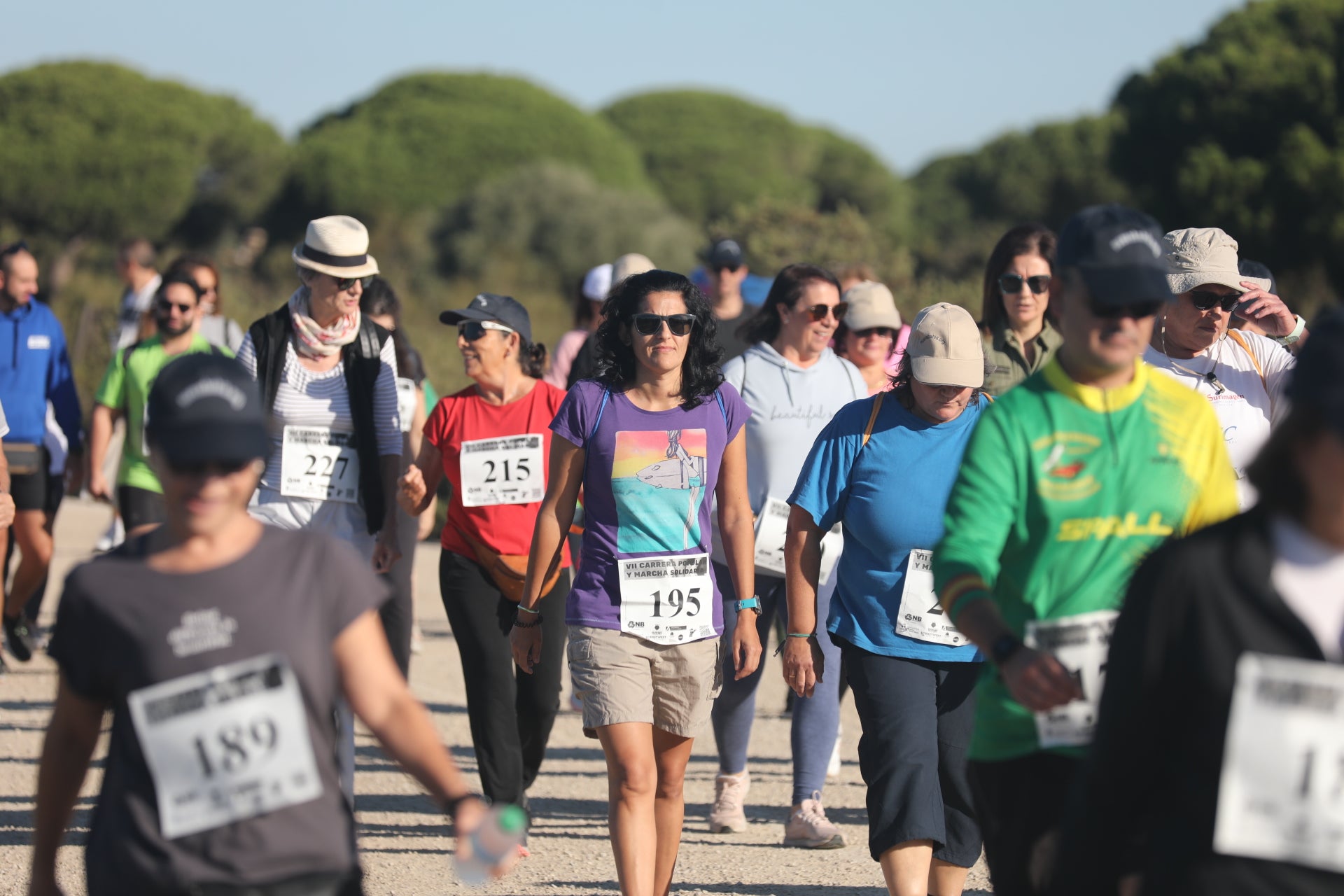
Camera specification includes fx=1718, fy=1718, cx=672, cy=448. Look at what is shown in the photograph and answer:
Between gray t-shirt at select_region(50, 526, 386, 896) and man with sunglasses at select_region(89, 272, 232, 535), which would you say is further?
man with sunglasses at select_region(89, 272, 232, 535)

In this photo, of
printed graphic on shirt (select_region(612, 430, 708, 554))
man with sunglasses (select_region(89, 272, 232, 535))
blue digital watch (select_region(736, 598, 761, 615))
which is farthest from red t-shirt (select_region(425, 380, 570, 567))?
man with sunglasses (select_region(89, 272, 232, 535))

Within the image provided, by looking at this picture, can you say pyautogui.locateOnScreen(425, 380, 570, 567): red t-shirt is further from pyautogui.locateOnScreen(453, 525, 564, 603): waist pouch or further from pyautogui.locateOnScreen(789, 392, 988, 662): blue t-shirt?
pyautogui.locateOnScreen(789, 392, 988, 662): blue t-shirt

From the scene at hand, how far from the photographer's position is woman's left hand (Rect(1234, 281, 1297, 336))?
20.2ft

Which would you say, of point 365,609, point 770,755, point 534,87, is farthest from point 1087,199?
point 365,609

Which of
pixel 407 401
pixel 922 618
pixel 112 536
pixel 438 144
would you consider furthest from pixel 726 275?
pixel 438 144

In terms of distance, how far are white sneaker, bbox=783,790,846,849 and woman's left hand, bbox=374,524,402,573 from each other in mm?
1904

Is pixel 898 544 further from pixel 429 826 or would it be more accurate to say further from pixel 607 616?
pixel 429 826

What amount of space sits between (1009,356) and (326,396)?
8.47ft

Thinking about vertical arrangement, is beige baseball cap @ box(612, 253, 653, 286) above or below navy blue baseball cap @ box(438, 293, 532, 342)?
above

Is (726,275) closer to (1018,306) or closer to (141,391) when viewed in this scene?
(141,391)

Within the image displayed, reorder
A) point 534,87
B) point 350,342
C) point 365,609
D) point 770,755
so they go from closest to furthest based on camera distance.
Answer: point 365,609 → point 350,342 → point 770,755 → point 534,87

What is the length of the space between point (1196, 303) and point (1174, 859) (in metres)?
3.24

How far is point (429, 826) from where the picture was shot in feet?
23.6

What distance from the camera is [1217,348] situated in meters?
5.84
